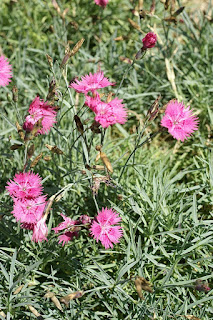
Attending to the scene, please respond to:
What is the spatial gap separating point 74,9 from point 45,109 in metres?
1.64

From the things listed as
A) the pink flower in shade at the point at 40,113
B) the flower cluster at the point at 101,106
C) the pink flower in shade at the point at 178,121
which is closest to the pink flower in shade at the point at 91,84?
the flower cluster at the point at 101,106

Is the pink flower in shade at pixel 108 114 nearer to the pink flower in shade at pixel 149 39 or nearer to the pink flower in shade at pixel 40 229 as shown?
the pink flower in shade at pixel 149 39

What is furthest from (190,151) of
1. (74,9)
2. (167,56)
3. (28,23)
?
(28,23)

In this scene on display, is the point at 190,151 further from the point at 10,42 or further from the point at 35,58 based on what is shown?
the point at 10,42

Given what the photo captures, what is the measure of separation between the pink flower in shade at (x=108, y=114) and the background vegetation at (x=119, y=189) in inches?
4.2

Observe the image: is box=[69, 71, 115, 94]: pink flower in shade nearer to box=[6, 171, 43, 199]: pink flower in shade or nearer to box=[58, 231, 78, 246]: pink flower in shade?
box=[6, 171, 43, 199]: pink flower in shade

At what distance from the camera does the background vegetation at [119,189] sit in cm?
161

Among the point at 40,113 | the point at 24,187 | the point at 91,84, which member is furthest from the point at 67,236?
the point at 91,84

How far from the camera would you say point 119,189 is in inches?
74.9

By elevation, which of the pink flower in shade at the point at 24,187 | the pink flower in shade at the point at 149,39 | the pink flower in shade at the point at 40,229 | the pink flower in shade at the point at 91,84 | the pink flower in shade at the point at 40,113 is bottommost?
the pink flower in shade at the point at 40,229

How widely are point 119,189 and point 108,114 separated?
55 centimetres

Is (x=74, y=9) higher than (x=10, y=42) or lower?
higher

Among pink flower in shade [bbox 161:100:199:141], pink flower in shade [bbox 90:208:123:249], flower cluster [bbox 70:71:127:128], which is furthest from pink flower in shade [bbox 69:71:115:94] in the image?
pink flower in shade [bbox 90:208:123:249]

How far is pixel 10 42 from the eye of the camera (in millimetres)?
2885
